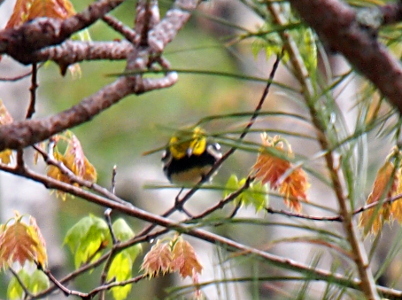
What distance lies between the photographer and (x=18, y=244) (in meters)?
1.00

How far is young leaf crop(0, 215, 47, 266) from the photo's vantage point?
0.99 meters

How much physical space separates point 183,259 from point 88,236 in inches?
10.6

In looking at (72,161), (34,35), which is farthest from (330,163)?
(72,161)

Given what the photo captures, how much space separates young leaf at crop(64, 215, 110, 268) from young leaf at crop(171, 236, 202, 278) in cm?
23

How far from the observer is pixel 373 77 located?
0.32m

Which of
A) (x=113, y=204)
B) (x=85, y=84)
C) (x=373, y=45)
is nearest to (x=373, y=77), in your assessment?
(x=373, y=45)

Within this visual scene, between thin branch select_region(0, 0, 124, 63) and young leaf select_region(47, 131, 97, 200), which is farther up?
thin branch select_region(0, 0, 124, 63)

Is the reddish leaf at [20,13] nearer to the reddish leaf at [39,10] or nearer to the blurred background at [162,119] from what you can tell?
the reddish leaf at [39,10]

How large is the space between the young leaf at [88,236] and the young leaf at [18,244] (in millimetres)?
176

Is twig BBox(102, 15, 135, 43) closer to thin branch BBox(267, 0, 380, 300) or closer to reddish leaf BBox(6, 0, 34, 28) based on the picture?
reddish leaf BBox(6, 0, 34, 28)

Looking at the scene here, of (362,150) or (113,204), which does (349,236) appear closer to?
(362,150)

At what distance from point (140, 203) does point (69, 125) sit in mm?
3514

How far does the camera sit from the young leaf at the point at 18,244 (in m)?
0.99

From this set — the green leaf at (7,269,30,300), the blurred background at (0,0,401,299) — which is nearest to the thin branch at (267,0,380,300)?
the green leaf at (7,269,30,300)
